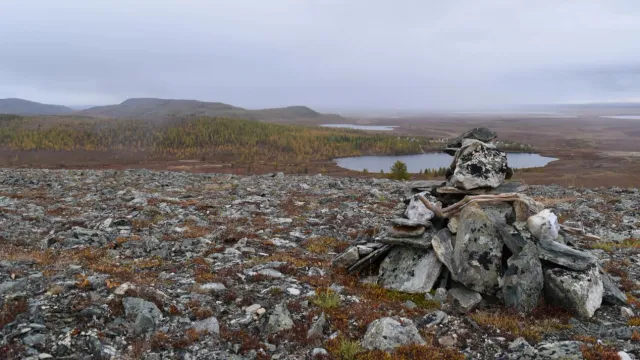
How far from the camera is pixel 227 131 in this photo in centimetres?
14812

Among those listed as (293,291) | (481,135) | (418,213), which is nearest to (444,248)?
(418,213)

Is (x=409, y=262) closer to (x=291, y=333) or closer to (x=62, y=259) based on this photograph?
(x=291, y=333)

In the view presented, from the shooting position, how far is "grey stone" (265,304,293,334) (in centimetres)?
746

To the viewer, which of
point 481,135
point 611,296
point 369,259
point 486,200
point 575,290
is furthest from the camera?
point 481,135

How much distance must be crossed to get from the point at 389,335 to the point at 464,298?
2.68 metres

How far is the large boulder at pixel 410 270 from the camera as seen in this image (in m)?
9.71

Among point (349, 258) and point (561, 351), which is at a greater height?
point (349, 258)

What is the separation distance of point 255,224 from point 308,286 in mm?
7376

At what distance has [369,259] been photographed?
10.8m

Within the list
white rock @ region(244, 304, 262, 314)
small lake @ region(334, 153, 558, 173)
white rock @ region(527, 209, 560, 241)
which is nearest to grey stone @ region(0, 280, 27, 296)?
white rock @ region(244, 304, 262, 314)

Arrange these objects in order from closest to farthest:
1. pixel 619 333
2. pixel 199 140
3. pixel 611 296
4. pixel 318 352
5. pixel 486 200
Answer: pixel 318 352, pixel 619 333, pixel 611 296, pixel 486 200, pixel 199 140

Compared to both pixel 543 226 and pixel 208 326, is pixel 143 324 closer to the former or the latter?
pixel 208 326

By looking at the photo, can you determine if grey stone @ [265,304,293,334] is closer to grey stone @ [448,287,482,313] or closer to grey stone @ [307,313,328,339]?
grey stone @ [307,313,328,339]

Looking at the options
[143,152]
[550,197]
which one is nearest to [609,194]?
[550,197]
